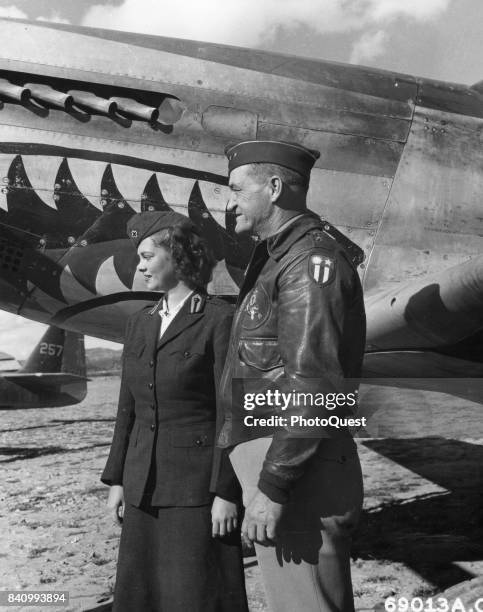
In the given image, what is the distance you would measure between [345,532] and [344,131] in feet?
8.38

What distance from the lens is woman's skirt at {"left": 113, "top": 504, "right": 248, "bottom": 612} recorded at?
1737mm

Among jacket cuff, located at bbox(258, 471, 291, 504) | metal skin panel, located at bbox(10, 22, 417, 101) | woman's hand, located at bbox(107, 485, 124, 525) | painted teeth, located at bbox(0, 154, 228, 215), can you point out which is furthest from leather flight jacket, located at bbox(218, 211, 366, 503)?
metal skin panel, located at bbox(10, 22, 417, 101)

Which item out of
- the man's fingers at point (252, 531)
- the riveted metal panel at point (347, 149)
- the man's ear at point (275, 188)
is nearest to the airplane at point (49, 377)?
the riveted metal panel at point (347, 149)

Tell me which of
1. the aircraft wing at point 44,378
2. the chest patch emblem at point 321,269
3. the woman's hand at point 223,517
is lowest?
the woman's hand at point 223,517

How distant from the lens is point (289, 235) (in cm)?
153

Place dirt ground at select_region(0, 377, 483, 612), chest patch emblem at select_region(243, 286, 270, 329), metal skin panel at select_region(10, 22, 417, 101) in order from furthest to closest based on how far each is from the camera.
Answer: metal skin panel at select_region(10, 22, 417, 101) → dirt ground at select_region(0, 377, 483, 612) → chest patch emblem at select_region(243, 286, 270, 329)

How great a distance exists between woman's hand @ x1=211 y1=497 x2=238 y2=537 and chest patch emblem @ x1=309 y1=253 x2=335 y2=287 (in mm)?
716

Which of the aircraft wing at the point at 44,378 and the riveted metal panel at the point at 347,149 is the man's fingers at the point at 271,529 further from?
the aircraft wing at the point at 44,378

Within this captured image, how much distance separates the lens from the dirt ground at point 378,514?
10.2ft

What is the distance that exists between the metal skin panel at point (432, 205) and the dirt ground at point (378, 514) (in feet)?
4.46

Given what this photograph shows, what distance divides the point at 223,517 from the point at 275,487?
423mm

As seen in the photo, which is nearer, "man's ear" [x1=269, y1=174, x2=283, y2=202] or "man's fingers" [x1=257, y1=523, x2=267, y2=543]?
"man's fingers" [x1=257, y1=523, x2=267, y2=543]

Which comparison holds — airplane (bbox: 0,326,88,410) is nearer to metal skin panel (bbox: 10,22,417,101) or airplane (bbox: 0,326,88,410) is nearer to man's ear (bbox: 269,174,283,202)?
metal skin panel (bbox: 10,22,417,101)

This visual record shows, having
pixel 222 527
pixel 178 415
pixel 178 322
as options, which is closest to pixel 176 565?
pixel 222 527
